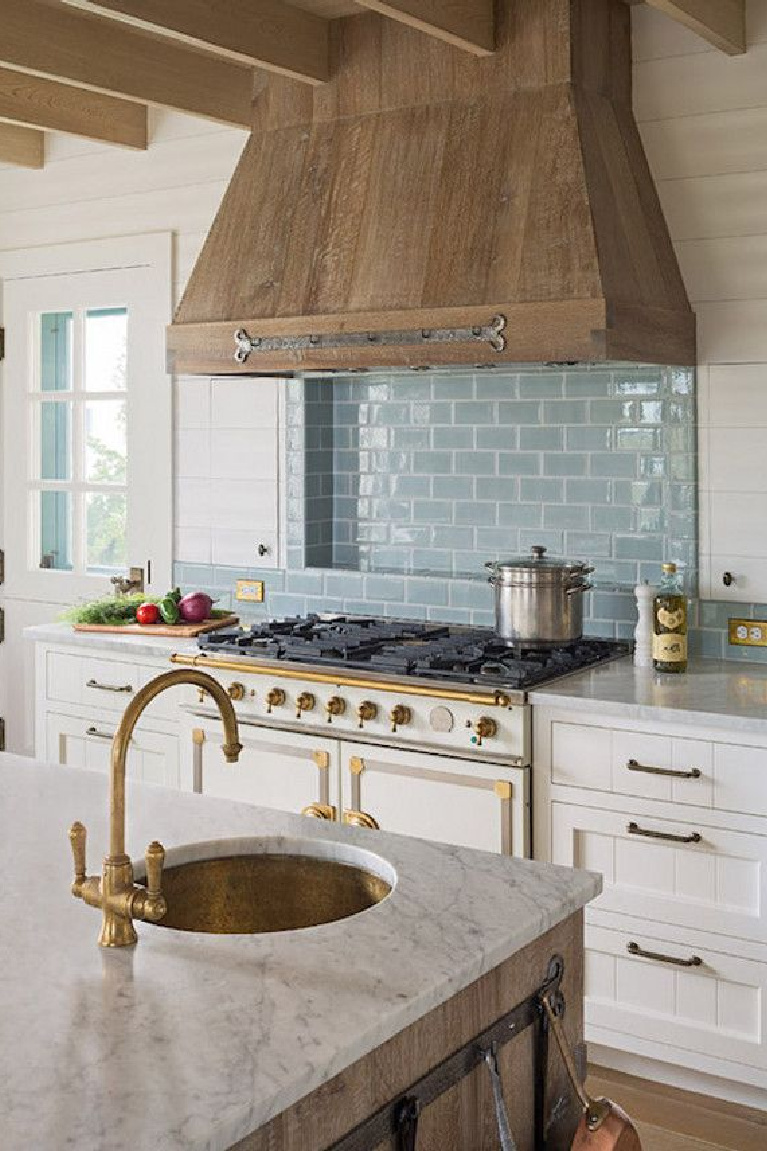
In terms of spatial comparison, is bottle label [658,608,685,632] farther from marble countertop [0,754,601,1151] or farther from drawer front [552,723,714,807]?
marble countertop [0,754,601,1151]

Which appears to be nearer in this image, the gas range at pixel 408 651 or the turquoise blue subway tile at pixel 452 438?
the gas range at pixel 408 651

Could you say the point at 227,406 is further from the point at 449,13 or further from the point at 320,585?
the point at 449,13

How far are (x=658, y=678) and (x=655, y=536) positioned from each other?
0.59 metres

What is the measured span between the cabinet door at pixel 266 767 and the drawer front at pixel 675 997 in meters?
0.89

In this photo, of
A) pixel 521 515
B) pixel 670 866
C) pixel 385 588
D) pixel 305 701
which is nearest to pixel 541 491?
pixel 521 515

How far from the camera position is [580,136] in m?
3.76

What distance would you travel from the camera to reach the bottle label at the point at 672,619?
3.88 meters

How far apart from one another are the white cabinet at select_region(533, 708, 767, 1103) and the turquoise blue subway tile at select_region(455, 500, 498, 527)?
43.4 inches

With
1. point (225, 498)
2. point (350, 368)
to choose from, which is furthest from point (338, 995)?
point (225, 498)

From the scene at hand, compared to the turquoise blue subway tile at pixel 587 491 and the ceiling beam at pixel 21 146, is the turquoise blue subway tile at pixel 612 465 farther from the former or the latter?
the ceiling beam at pixel 21 146

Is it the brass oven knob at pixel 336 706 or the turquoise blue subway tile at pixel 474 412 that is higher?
the turquoise blue subway tile at pixel 474 412

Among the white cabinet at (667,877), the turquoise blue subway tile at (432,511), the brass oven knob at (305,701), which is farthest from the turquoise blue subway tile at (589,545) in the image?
the brass oven knob at (305,701)

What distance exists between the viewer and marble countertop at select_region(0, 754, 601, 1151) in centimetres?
137

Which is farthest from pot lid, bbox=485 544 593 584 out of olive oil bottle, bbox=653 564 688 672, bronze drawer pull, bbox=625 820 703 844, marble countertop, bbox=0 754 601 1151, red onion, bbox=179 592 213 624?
marble countertop, bbox=0 754 601 1151
